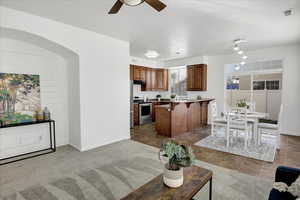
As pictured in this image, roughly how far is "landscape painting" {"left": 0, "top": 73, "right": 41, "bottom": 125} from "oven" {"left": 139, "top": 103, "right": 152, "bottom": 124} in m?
3.45

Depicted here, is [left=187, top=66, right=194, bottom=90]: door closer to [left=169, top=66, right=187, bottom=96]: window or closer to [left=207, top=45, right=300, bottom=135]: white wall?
[left=169, top=66, right=187, bottom=96]: window

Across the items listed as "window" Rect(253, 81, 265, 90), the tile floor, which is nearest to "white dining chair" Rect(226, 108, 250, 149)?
the tile floor

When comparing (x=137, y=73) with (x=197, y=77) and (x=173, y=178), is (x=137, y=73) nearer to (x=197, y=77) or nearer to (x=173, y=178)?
(x=197, y=77)

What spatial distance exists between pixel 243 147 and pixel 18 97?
5.21m

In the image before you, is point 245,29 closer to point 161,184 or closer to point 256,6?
point 256,6

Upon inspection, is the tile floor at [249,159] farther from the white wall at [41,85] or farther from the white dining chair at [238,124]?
the white wall at [41,85]

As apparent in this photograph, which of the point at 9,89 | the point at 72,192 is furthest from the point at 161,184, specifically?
the point at 9,89

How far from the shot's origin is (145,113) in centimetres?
628

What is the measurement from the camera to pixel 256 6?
240cm

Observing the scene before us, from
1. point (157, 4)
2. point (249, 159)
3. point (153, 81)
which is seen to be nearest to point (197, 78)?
point (153, 81)

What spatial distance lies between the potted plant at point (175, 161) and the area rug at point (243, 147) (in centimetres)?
249

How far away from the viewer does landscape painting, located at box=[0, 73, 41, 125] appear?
10.0ft

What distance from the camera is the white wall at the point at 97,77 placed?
3.00m

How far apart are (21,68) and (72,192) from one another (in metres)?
2.83
